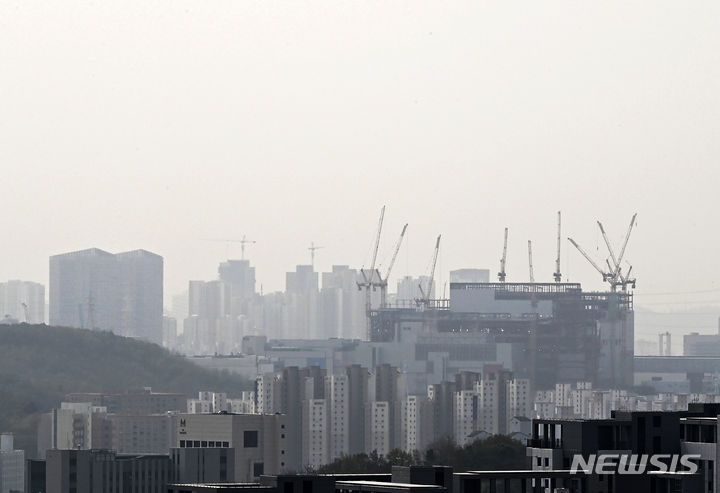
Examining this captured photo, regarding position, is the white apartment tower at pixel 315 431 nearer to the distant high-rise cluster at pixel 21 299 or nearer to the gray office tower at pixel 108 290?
the gray office tower at pixel 108 290

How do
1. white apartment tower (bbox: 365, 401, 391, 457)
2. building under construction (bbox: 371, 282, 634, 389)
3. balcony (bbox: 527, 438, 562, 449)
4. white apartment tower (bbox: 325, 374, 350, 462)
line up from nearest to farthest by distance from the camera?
balcony (bbox: 527, 438, 562, 449) < white apartment tower (bbox: 325, 374, 350, 462) < white apartment tower (bbox: 365, 401, 391, 457) < building under construction (bbox: 371, 282, 634, 389)

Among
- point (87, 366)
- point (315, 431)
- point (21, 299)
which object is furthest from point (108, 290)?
point (315, 431)

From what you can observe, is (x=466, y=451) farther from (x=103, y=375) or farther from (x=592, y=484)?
(x=103, y=375)

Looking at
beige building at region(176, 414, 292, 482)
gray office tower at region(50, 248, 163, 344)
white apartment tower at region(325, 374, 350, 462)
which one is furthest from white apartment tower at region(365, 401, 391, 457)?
gray office tower at region(50, 248, 163, 344)

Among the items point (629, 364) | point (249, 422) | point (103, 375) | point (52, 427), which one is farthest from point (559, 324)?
point (249, 422)

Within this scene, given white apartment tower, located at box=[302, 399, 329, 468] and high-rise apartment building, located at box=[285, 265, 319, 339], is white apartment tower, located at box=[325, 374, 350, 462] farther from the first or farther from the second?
high-rise apartment building, located at box=[285, 265, 319, 339]

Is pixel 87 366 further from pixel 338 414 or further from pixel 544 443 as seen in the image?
pixel 544 443

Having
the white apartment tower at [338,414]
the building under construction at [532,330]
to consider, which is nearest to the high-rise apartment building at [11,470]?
the white apartment tower at [338,414]
